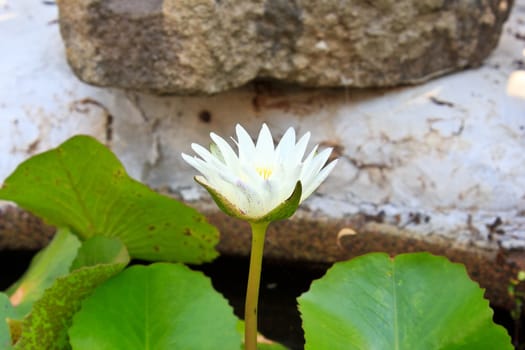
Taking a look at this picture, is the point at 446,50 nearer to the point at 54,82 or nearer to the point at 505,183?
the point at 505,183

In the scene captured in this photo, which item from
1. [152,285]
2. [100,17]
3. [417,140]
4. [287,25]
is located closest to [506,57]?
[417,140]

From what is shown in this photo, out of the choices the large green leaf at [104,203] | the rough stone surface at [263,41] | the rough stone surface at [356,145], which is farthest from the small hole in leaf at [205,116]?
the large green leaf at [104,203]

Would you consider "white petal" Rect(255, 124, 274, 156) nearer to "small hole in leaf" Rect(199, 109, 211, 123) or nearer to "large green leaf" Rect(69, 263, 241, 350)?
"large green leaf" Rect(69, 263, 241, 350)

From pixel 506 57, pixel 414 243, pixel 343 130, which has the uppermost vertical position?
pixel 506 57

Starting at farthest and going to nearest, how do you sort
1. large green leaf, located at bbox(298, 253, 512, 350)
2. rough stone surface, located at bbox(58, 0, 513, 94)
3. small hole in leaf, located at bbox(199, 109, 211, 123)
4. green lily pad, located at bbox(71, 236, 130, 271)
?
small hole in leaf, located at bbox(199, 109, 211, 123), rough stone surface, located at bbox(58, 0, 513, 94), green lily pad, located at bbox(71, 236, 130, 271), large green leaf, located at bbox(298, 253, 512, 350)

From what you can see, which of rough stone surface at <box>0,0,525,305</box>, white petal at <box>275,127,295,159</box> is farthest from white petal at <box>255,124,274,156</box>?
rough stone surface at <box>0,0,525,305</box>

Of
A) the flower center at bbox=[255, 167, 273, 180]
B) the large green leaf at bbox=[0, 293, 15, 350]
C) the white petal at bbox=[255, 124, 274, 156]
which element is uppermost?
the white petal at bbox=[255, 124, 274, 156]
